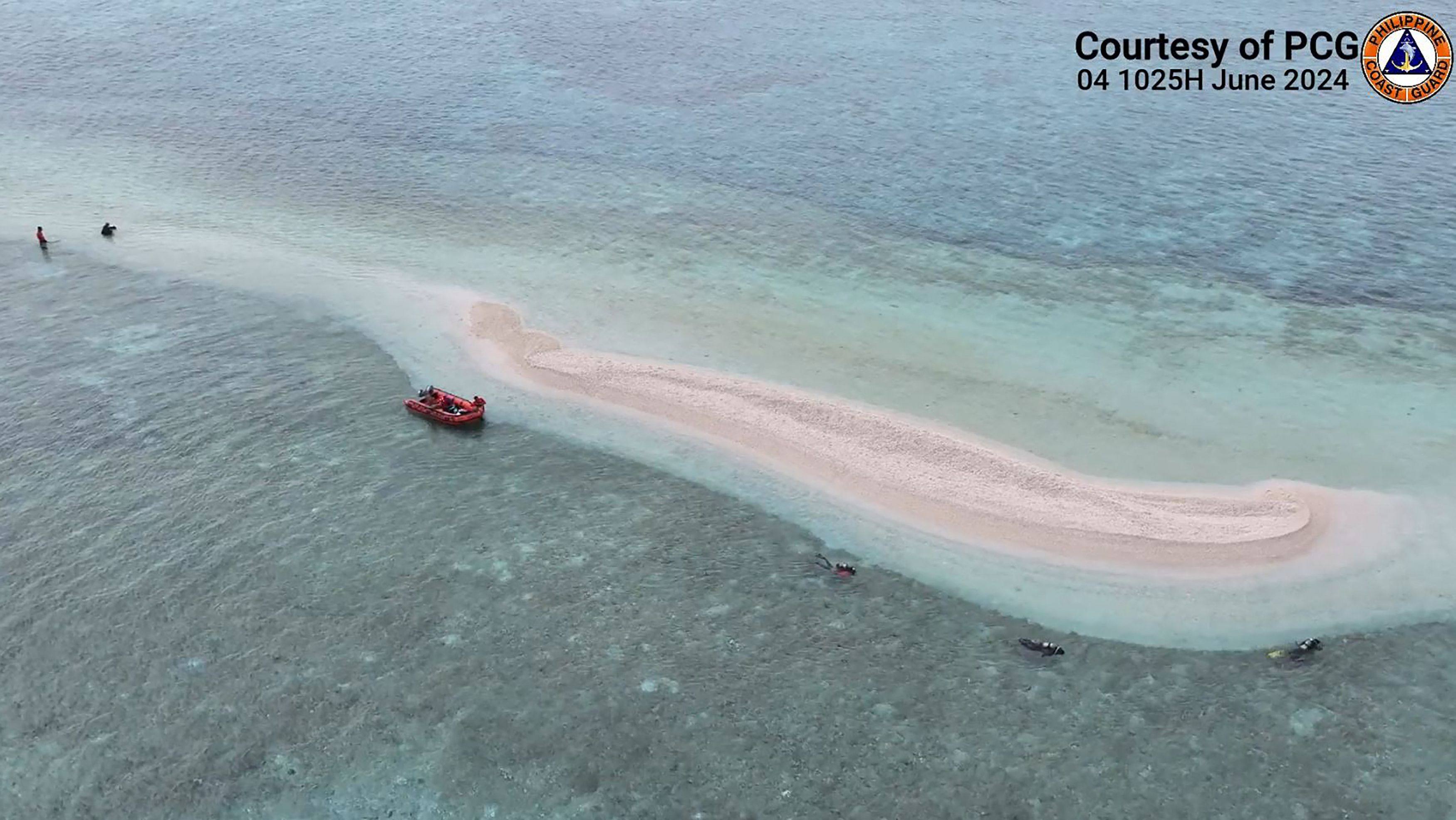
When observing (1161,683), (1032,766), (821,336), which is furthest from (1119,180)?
(1032,766)

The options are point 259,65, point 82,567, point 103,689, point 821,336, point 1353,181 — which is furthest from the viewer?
point 259,65

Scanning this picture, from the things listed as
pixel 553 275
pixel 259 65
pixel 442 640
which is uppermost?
pixel 259 65

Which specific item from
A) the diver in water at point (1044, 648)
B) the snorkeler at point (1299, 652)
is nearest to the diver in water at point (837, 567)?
the diver in water at point (1044, 648)

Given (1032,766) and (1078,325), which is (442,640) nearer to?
(1032,766)

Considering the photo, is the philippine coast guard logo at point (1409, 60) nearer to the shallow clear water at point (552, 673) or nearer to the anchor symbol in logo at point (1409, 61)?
the anchor symbol in logo at point (1409, 61)

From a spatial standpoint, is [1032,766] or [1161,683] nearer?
[1032,766]

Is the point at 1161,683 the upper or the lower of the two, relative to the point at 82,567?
lower
